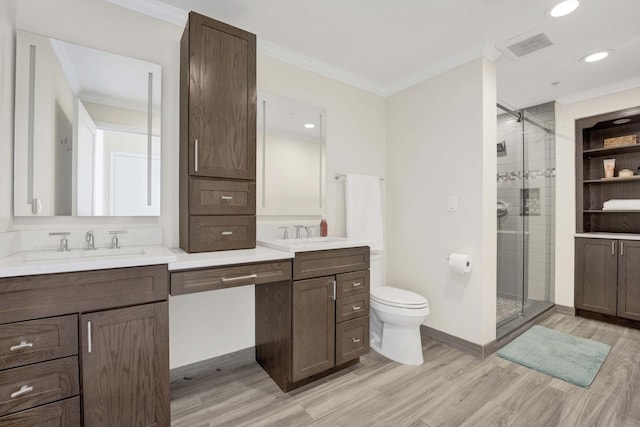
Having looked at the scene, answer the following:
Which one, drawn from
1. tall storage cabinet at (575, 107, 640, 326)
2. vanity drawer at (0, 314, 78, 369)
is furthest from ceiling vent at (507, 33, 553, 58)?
vanity drawer at (0, 314, 78, 369)

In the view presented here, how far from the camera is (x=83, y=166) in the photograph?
1654 mm

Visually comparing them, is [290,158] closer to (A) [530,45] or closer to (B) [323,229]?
(B) [323,229]

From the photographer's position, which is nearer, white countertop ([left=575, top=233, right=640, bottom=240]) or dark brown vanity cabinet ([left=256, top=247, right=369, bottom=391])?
dark brown vanity cabinet ([left=256, top=247, right=369, bottom=391])

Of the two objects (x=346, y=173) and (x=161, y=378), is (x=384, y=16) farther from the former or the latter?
(x=161, y=378)

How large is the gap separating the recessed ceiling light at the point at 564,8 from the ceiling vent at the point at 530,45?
226mm

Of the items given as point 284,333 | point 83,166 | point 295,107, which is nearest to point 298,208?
point 295,107

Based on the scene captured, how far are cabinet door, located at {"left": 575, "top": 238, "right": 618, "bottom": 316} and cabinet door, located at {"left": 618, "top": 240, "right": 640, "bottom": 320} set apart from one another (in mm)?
42

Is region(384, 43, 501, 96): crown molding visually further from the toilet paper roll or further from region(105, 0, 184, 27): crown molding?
region(105, 0, 184, 27): crown molding

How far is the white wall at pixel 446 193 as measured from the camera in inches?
89.6

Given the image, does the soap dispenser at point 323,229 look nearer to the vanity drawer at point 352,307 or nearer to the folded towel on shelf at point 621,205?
the vanity drawer at point 352,307

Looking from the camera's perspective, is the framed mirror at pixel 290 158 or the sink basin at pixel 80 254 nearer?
the sink basin at pixel 80 254

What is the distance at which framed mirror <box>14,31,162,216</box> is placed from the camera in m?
1.51

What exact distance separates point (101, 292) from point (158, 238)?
0.63 metres

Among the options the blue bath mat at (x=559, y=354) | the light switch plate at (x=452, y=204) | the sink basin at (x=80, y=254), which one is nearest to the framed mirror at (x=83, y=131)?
the sink basin at (x=80, y=254)
